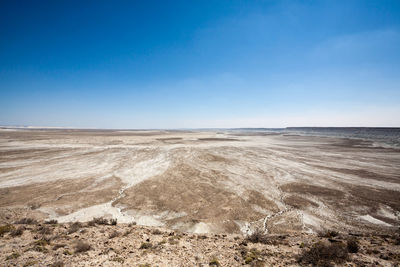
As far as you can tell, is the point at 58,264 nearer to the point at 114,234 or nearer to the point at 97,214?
the point at 114,234

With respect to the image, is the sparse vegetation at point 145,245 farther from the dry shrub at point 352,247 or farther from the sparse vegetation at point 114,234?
the dry shrub at point 352,247

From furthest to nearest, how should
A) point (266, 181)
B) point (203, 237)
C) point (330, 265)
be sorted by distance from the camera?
point (266, 181) → point (203, 237) → point (330, 265)

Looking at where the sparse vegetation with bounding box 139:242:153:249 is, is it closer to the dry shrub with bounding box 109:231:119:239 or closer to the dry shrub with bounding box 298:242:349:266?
the dry shrub with bounding box 109:231:119:239

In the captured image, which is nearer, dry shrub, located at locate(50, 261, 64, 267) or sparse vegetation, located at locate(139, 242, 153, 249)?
dry shrub, located at locate(50, 261, 64, 267)

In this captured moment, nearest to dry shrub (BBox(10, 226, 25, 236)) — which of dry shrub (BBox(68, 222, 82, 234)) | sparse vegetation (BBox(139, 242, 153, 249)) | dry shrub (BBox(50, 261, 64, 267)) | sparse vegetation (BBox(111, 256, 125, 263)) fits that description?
dry shrub (BBox(68, 222, 82, 234))

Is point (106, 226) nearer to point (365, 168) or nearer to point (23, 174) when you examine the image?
point (23, 174)

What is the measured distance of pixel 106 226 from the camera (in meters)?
9.73

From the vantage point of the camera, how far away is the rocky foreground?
262 inches

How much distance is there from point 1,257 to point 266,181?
18.4 meters

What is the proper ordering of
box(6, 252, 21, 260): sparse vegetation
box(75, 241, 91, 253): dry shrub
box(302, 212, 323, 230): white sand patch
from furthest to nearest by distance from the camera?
box(302, 212, 323, 230): white sand patch, box(75, 241, 91, 253): dry shrub, box(6, 252, 21, 260): sparse vegetation

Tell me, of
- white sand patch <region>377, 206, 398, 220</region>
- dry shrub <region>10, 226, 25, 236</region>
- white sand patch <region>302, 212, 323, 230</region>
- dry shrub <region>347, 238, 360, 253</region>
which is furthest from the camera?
white sand patch <region>377, 206, 398, 220</region>

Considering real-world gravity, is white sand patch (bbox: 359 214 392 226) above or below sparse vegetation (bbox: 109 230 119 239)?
below

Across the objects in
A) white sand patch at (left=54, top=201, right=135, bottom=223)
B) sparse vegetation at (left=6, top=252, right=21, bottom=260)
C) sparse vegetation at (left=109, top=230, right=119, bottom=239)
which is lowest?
white sand patch at (left=54, top=201, right=135, bottom=223)

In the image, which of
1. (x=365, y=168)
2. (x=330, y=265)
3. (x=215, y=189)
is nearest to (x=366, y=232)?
(x=330, y=265)
